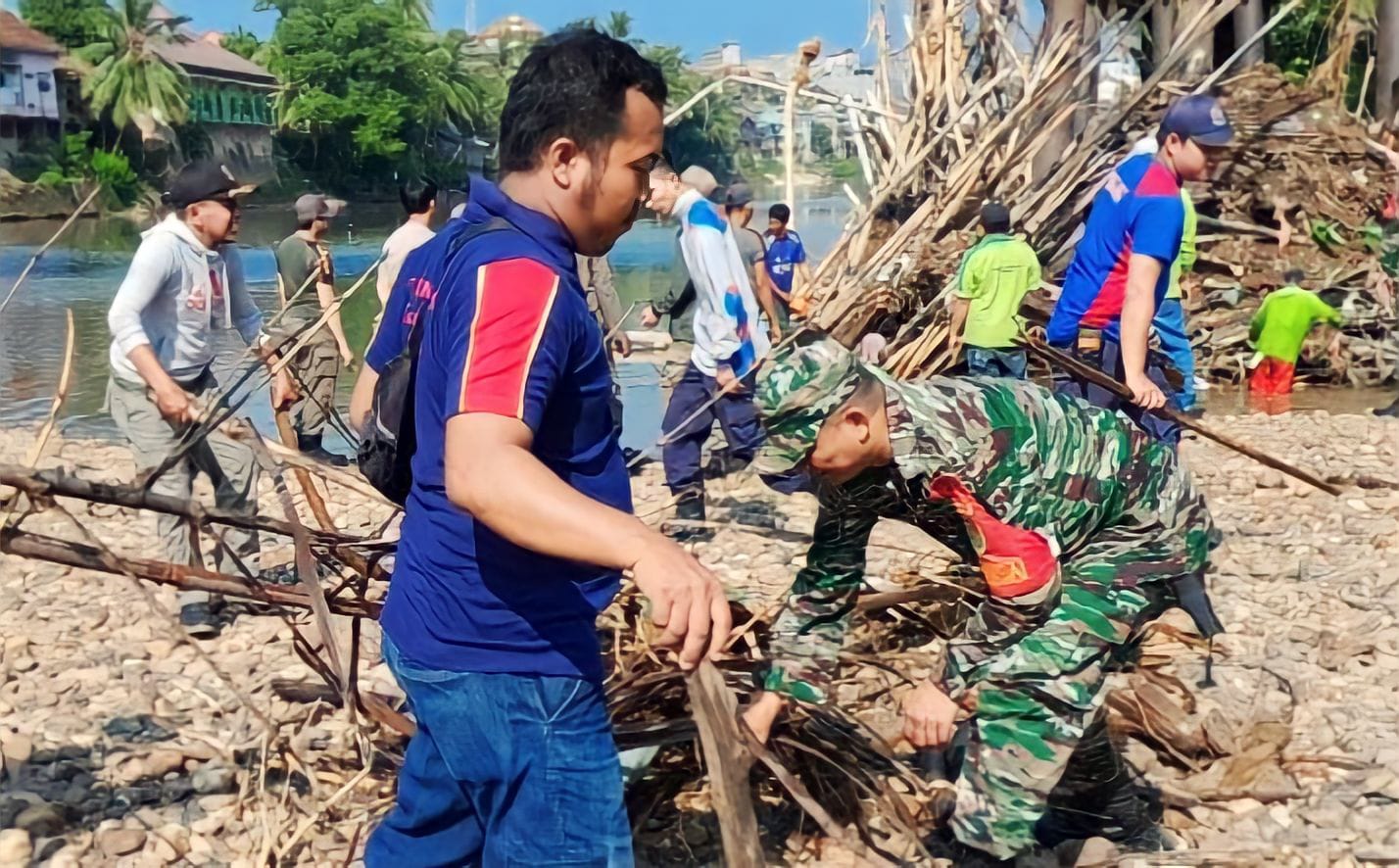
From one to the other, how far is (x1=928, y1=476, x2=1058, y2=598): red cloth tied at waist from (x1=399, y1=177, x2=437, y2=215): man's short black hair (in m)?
5.35

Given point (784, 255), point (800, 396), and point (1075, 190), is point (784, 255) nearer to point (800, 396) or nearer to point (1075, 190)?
point (1075, 190)

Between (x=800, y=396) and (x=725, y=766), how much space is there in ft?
3.00

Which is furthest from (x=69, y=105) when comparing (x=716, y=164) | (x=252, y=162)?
(x=716, y=164)

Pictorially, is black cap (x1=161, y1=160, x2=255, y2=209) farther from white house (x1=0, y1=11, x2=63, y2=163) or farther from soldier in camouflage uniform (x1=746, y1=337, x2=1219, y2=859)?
white house (x1=0, y1=11, x2=63, y2=163)

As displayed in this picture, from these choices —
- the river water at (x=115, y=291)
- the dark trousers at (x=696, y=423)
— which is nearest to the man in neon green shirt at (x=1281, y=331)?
the river water at (x=115, y=291)

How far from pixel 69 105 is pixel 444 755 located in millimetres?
39533

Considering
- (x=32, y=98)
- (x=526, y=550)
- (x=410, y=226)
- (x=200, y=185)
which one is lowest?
(x=526, y=550)

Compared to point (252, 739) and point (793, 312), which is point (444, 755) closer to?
point (252, 739)

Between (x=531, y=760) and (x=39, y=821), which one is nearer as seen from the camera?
(x=531, y=760)

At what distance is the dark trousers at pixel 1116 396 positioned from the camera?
509 cm

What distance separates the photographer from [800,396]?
2658 mm

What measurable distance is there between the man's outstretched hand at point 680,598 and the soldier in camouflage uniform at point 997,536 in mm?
996

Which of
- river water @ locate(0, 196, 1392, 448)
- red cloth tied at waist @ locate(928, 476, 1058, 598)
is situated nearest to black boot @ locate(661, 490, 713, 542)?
river water @ locate(0, 196, 1392, 448)

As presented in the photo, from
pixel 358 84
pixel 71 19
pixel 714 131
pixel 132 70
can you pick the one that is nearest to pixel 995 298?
pixel 714 131
